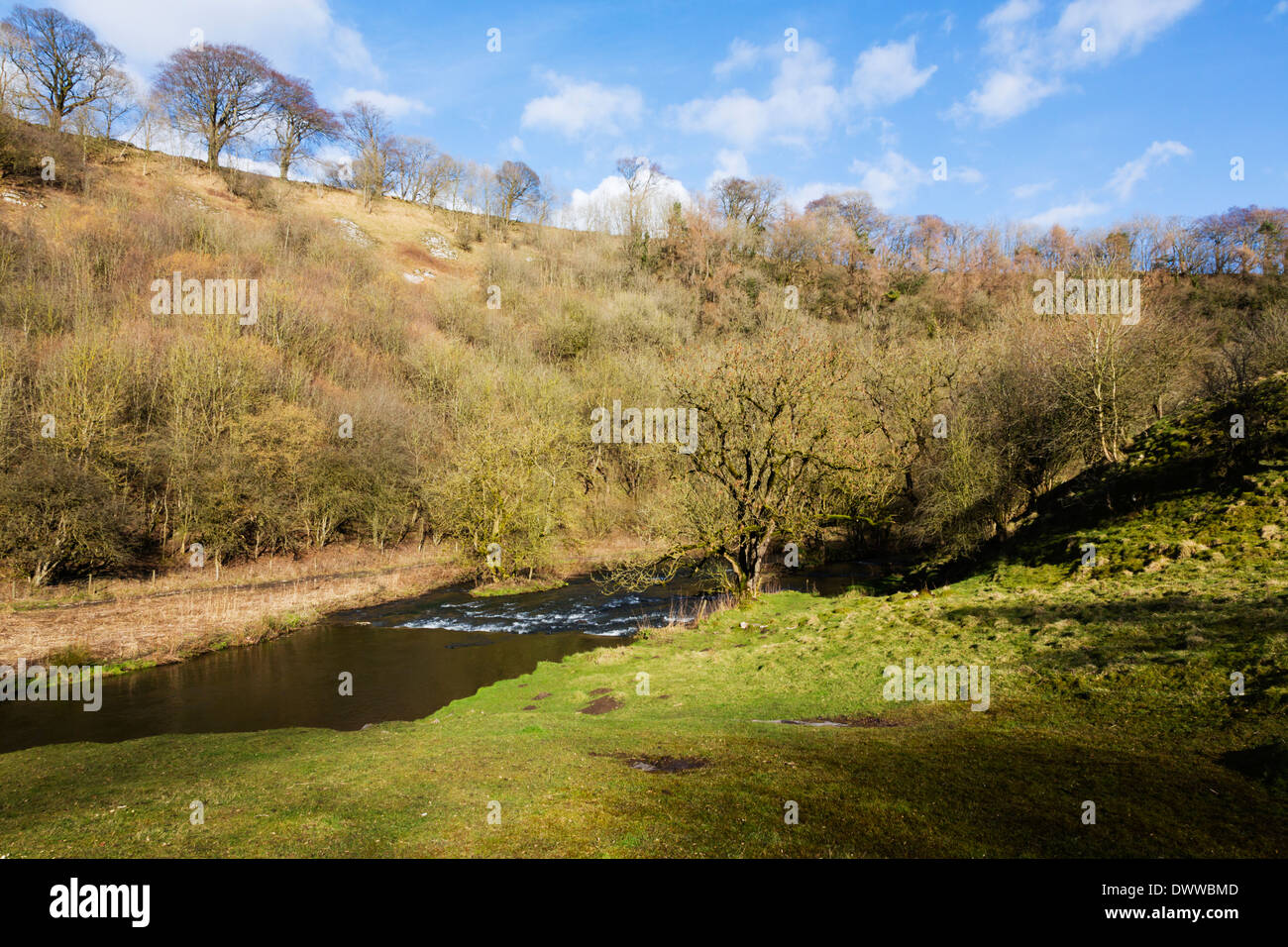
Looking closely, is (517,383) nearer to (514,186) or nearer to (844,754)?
(844,754)

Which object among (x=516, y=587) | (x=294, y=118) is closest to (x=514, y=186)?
(x=294, y=118)

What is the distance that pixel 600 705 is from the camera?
51.0 ft

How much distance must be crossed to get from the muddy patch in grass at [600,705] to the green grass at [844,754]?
11.0 inches

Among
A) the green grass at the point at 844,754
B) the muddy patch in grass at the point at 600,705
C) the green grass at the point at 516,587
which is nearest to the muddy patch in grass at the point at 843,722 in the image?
the green grass at the point at 844,754

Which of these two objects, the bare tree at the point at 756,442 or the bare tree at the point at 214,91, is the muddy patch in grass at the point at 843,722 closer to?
the bare tree at the point at 756,442

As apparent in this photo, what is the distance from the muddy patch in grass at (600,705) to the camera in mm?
15055

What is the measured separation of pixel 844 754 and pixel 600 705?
24.3ft

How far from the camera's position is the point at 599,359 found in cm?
6022

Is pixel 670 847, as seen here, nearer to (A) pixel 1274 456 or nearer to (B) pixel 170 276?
(A) pixel 1274 456

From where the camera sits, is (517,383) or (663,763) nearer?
(663,763)

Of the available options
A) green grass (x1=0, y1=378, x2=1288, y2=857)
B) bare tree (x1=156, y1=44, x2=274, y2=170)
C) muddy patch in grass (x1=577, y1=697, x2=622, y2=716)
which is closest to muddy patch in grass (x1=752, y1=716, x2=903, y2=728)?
green grass (x1=0, y1=378, x2=1288, y2=857)

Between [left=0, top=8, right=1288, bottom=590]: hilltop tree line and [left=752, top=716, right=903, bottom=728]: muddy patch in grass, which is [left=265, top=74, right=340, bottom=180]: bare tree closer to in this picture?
[left=0, top=8, right=1288, bottom=590]: hilltop tree line

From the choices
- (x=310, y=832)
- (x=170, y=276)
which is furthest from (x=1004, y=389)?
(x=170, y=276)

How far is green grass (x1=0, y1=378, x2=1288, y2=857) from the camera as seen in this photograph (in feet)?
22.0
